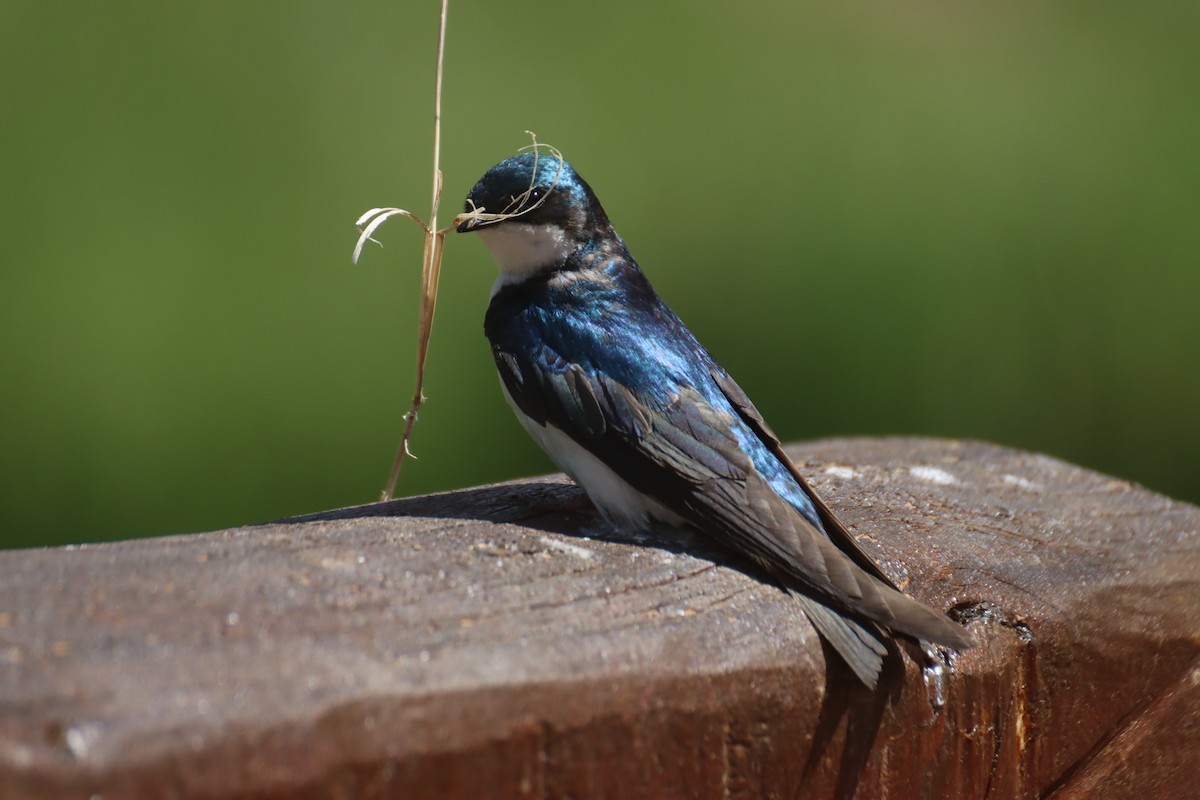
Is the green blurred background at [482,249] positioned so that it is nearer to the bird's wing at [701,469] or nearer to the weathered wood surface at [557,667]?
the bird's wing at [701,469]

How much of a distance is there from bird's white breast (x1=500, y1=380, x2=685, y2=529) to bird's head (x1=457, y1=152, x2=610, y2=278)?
0.38 m

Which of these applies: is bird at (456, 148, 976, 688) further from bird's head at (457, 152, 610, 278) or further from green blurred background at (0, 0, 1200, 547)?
green blurred background at (0, 0, 1200, 547)

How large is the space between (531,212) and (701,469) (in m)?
0.75

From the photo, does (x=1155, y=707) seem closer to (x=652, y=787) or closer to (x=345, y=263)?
(x=652, y=787)

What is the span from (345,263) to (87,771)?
4.27 m

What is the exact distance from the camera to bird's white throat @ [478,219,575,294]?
9.27ft

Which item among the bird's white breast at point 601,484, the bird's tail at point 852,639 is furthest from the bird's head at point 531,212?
the bird's tail at point 852,639

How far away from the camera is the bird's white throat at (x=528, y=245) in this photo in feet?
9.27

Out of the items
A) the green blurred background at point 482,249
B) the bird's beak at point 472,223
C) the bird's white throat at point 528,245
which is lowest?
the green blurred background at point 482,249

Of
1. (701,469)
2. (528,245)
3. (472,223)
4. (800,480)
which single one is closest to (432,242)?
(472,223)

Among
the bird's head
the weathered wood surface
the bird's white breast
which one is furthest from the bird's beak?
the weathered wood surface

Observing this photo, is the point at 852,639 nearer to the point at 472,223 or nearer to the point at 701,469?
the point at 701,469

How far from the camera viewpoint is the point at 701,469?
7.64 ft

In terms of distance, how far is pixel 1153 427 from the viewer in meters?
5.73
